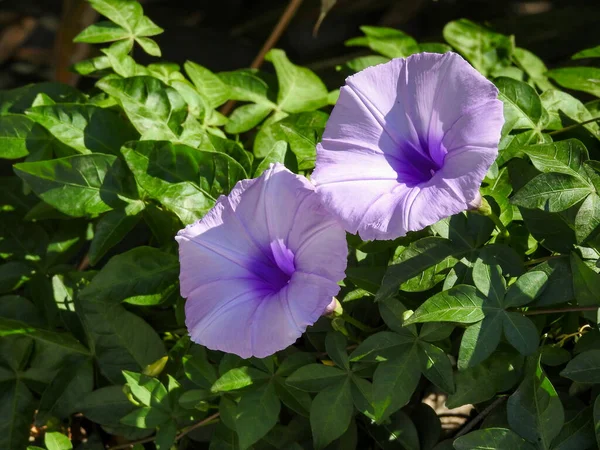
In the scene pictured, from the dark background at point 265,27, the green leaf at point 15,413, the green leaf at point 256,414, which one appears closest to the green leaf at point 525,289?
the green leaf at point 256,414

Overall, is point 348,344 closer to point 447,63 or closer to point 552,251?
point 552,251

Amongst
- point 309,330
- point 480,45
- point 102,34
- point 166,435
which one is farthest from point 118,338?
point 480,45

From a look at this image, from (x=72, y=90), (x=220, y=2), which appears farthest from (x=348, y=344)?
(x=220, y=2)

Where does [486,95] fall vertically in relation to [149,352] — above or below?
above

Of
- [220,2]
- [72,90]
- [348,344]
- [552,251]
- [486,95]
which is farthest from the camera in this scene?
[220,2]

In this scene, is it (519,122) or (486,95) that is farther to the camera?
(519,122)

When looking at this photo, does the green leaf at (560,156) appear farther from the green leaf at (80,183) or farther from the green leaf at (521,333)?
the green leaf at (80,183)

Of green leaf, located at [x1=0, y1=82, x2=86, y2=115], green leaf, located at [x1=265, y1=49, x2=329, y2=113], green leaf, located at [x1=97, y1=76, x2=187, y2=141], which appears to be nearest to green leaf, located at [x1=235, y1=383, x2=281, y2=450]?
green leaf, located at [x1=97, y1=76, x2=187, y2=141]
